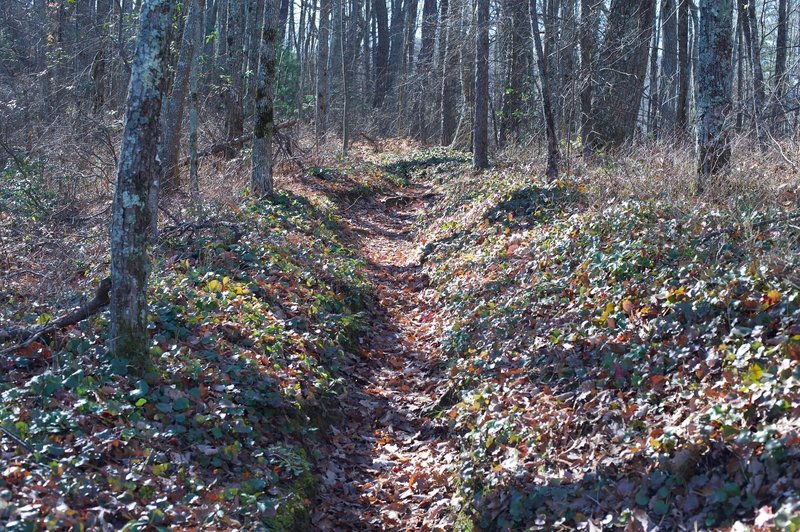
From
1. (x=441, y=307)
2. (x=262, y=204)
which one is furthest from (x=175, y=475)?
(x=262, y=204)

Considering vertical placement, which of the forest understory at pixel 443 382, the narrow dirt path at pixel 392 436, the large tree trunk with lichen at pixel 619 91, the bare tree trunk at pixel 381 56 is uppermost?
the bare tree trunk at pixel 381 56

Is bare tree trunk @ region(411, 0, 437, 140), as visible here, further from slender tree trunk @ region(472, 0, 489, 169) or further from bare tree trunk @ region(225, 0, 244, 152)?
bare tree trunk @ region(225, 0, 244, 152)

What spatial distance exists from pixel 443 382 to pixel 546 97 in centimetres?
687

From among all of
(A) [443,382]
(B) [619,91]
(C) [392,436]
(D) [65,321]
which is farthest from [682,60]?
(D) [65,321]

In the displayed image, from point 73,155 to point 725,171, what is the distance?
11977 millimetres

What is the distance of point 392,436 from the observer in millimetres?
6730

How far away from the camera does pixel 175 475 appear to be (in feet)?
15.4

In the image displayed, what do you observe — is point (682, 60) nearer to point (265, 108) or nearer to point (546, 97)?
point (546, 97)

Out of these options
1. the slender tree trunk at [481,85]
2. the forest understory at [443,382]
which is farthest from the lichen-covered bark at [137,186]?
the slender tree trunk at [481,85]

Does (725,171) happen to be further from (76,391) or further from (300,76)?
(300,76)

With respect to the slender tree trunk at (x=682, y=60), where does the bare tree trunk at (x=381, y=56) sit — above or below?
above

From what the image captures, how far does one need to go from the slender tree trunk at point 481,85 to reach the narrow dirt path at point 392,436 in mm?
7505

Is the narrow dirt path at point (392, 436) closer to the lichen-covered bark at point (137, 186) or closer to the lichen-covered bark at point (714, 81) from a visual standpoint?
the lichen-covered bark at point (137, 186)

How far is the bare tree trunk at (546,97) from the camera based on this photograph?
11898 millimetres
